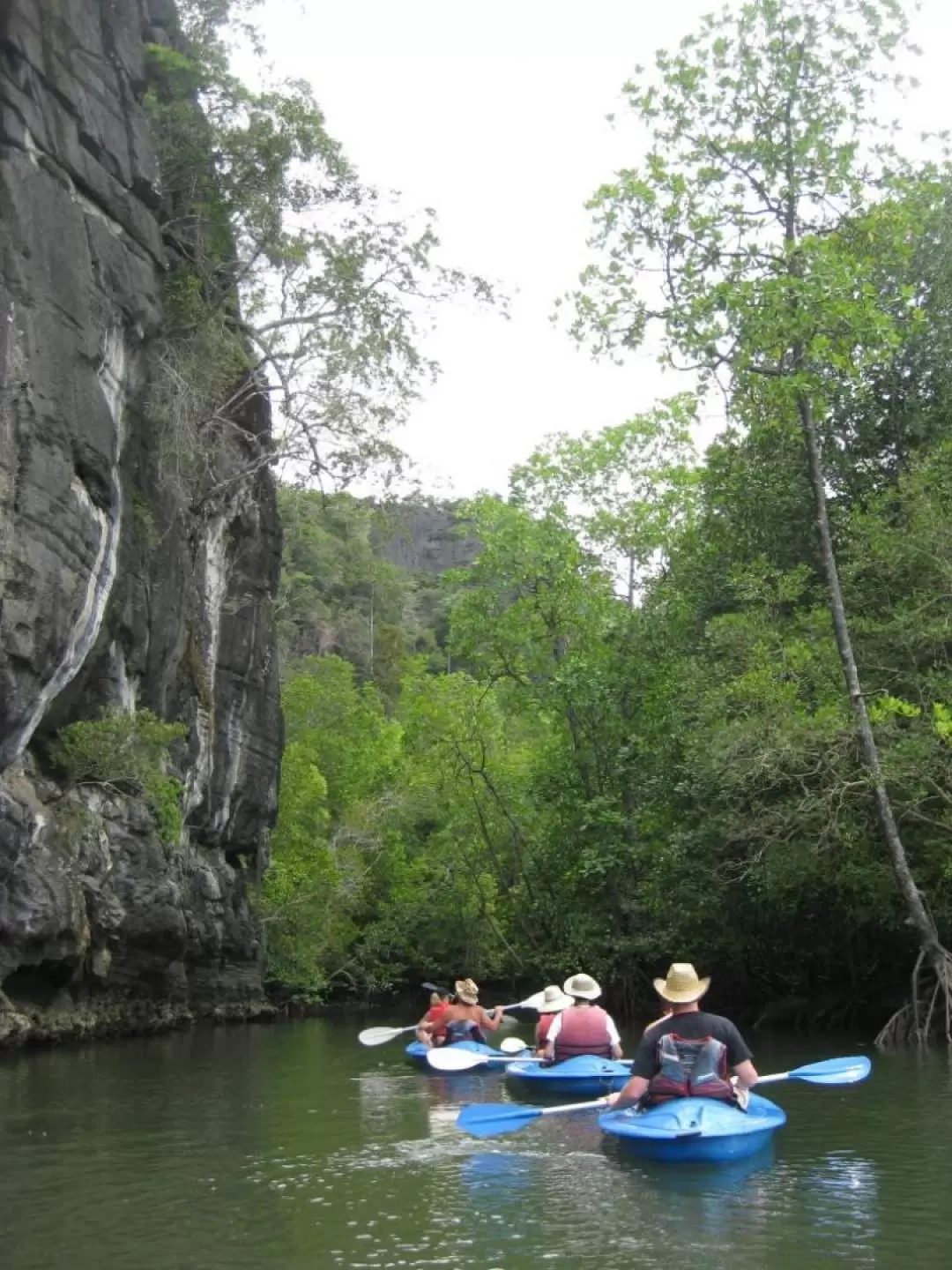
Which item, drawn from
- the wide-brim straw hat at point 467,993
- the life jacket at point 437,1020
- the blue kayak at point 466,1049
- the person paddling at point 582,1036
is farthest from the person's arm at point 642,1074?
the wide-brim straw hat at point 467,993

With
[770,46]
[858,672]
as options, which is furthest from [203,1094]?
[770,46]

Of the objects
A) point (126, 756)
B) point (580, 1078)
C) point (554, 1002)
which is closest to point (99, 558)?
point (126, 756)

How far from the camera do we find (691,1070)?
897cm

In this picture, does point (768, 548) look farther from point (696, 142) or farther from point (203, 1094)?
point (203, 1094)

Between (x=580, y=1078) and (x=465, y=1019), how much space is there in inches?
182

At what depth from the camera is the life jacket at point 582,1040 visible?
41.5 ft

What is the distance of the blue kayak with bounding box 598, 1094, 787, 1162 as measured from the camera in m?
8.38

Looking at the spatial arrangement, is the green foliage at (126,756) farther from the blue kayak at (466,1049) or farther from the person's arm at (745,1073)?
the person's arm at (745,1073)

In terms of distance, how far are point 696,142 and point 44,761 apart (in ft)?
42.4

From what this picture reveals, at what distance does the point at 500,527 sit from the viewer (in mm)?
26750

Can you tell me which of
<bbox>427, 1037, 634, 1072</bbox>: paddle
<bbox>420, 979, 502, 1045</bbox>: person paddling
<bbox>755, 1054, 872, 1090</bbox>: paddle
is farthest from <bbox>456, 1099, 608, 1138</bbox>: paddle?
<bbox>420, 979, 502, 1045</bbox>: person paddling

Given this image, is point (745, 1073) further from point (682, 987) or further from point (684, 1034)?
point (682, 987)

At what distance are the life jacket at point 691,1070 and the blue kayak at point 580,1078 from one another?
3102 millimetres

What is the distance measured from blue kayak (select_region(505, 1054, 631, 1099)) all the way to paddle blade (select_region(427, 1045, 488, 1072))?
135 cm
